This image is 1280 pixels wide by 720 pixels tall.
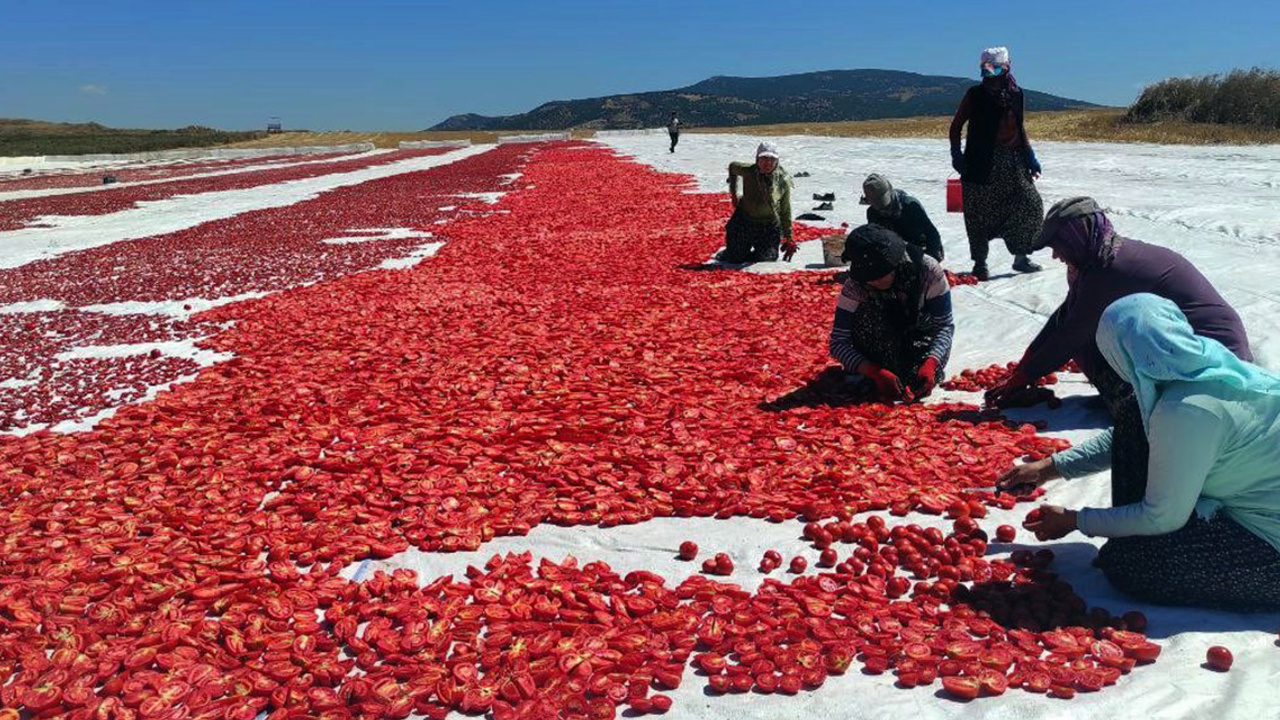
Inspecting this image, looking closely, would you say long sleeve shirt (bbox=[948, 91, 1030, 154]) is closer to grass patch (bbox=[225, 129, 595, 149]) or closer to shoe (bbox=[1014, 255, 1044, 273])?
shoe (bbox=[1014, 255, 1044, 273])

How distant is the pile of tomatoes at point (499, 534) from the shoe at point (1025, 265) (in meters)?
2.98

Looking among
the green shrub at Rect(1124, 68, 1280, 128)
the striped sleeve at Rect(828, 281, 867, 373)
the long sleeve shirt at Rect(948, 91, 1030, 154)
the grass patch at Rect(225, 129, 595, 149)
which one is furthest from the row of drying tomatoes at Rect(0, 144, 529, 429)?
the grass patch at Rect(225, 129, 595, 149)

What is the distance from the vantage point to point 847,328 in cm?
615

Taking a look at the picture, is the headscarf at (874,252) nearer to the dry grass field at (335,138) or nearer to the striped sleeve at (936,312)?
the striped sleeve at (936,312)

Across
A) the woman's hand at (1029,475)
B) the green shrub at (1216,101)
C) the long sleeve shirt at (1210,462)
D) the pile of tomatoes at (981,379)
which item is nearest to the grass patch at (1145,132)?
the green shrub at (1216,101)

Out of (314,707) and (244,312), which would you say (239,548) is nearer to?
(314,707)

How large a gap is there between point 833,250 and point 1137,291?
6533mm

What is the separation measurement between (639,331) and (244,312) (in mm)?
5172

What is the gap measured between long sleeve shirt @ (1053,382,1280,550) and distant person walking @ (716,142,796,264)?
883 cm

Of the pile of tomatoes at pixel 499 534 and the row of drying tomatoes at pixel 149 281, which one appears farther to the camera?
the row of drying tomatoes at pixel 149 281

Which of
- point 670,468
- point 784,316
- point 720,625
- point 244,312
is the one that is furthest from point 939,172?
point 720,625

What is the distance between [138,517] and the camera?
186 inches

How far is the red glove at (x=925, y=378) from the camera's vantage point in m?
5.86

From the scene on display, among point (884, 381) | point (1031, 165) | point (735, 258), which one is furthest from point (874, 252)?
point (735, 258)
